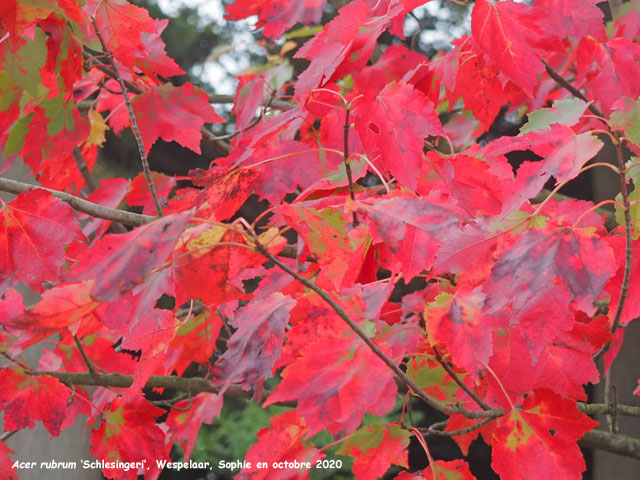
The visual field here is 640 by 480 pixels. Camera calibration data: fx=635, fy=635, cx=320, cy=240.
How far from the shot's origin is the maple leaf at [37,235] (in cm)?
89

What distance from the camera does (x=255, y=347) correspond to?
69 cm

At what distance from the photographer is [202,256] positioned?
663mm

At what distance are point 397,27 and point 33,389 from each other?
1.14m

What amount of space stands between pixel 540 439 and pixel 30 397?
884mm

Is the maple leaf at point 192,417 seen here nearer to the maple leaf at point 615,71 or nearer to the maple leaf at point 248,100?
the maple leaf at point 248,100

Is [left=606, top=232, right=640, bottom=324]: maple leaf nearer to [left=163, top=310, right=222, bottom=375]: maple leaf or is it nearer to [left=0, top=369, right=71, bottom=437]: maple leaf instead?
[left=163, top=310, right=222, bottom=375]: maple leaf

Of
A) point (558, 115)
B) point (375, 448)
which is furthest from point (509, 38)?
point (375, 448)

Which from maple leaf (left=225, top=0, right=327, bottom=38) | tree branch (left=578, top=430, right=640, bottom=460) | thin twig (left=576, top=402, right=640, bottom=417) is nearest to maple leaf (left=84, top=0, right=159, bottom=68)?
maple leaf (left=225, top=0, right=327, bottom=38)

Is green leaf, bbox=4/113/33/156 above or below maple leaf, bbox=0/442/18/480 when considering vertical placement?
above

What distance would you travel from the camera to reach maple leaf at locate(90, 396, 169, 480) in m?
1.22

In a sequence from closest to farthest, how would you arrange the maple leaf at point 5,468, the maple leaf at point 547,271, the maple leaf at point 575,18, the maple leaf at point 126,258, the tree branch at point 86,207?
the maple leaf at point 126,258 → the maple leaf at point 547,271 → the tree branch at point 86,207 → the maple leaf at point 575,18 → the maple leaf at point 5,468

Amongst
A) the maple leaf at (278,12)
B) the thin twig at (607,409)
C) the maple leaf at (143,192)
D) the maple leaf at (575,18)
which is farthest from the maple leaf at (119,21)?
the thin twig at (607,409)

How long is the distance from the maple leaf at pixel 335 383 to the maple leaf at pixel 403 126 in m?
0.21

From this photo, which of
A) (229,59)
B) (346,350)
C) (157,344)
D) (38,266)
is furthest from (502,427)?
(229,59)
